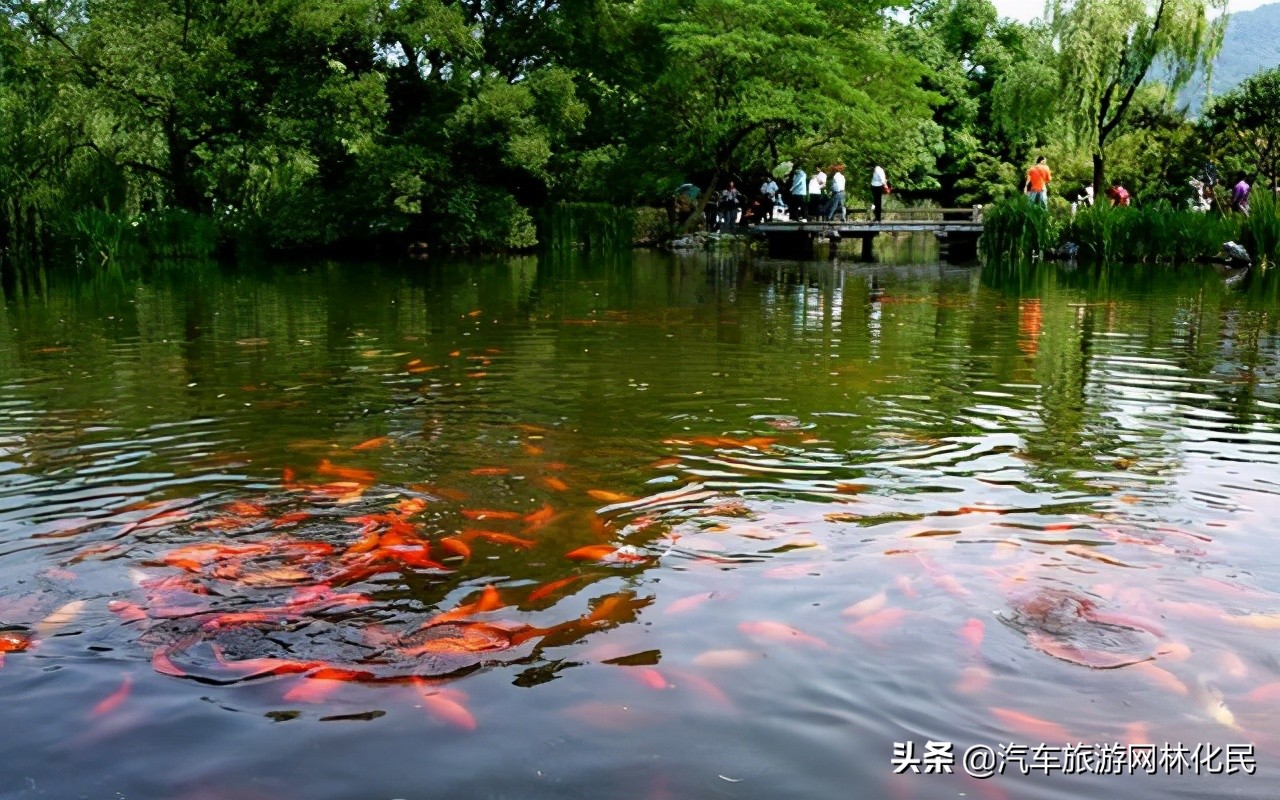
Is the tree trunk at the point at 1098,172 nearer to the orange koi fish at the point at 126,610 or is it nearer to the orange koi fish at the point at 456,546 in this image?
the orange koi fish at the point at 456,546

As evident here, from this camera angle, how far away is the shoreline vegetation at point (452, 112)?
85.3ft

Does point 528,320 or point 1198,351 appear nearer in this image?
point 1198,351

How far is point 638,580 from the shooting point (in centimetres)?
405

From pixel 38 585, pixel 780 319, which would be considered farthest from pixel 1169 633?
pixel 780 319

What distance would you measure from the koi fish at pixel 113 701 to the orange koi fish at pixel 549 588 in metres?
1.28

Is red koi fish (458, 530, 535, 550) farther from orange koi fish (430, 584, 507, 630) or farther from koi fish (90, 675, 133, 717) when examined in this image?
koi fish (90, 675, 133, 717)

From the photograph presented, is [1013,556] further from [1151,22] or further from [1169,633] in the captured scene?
[1151,22]

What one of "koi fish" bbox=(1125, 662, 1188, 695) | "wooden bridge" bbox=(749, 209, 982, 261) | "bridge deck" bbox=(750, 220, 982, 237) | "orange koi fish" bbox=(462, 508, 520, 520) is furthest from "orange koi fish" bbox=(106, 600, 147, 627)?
"bridge deck" bbox=(750, 220, 982, 237)

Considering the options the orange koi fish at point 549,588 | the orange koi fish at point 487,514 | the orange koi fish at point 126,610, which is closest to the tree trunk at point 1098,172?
the orange koi fish at point 487,514

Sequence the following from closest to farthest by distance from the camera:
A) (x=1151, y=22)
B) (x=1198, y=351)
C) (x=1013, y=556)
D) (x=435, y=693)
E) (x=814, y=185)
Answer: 1. (x=435, y=693)
2. (x=1013, y=556)
3. (x=1198, y=351)
4. (x=1151, y=22)
5. (x=814, y=185)

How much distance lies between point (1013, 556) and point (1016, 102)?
35919mm

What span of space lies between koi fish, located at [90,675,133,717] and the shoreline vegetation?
23.4 m

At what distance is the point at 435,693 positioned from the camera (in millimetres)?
3148

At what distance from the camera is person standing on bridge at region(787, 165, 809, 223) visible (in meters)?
32.2
